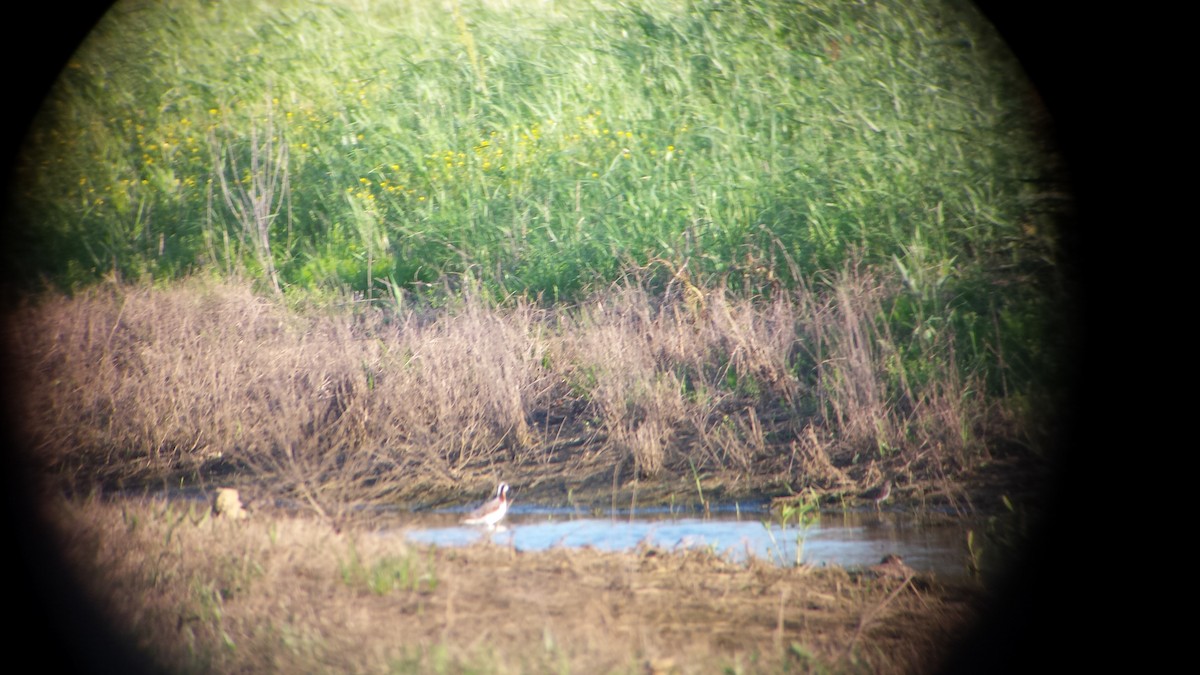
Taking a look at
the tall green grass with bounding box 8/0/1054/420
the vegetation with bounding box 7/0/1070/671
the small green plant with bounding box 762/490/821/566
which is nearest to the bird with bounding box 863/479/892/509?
the vegetation with bounding box 7/0/1070/671

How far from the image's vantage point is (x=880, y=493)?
573 centimetres

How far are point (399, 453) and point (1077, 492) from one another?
12.6 ft

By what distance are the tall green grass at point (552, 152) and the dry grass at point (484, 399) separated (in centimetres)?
47

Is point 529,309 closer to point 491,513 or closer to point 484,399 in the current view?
point 484,399

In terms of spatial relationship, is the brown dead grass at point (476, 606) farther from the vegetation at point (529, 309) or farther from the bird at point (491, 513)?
the bird at point (491, 513)

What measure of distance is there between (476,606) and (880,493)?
263 cm

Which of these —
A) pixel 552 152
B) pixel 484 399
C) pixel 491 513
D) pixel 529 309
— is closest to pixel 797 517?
pixel 491 513

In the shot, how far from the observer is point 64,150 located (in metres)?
10.3

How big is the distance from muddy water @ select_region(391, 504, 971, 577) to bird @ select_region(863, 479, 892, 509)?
0.09m

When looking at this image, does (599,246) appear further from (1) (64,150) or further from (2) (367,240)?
(1) (64,150)

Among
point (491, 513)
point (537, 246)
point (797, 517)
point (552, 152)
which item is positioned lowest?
point (797, 517)

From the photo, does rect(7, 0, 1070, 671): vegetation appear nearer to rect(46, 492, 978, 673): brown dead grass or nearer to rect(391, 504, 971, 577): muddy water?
rect(46, 492, 978, 673): brown dead grass

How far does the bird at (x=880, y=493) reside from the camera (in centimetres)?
565

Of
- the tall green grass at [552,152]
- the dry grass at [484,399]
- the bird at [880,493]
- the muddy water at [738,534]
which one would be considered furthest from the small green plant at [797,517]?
the tall green grass at [552,152]
